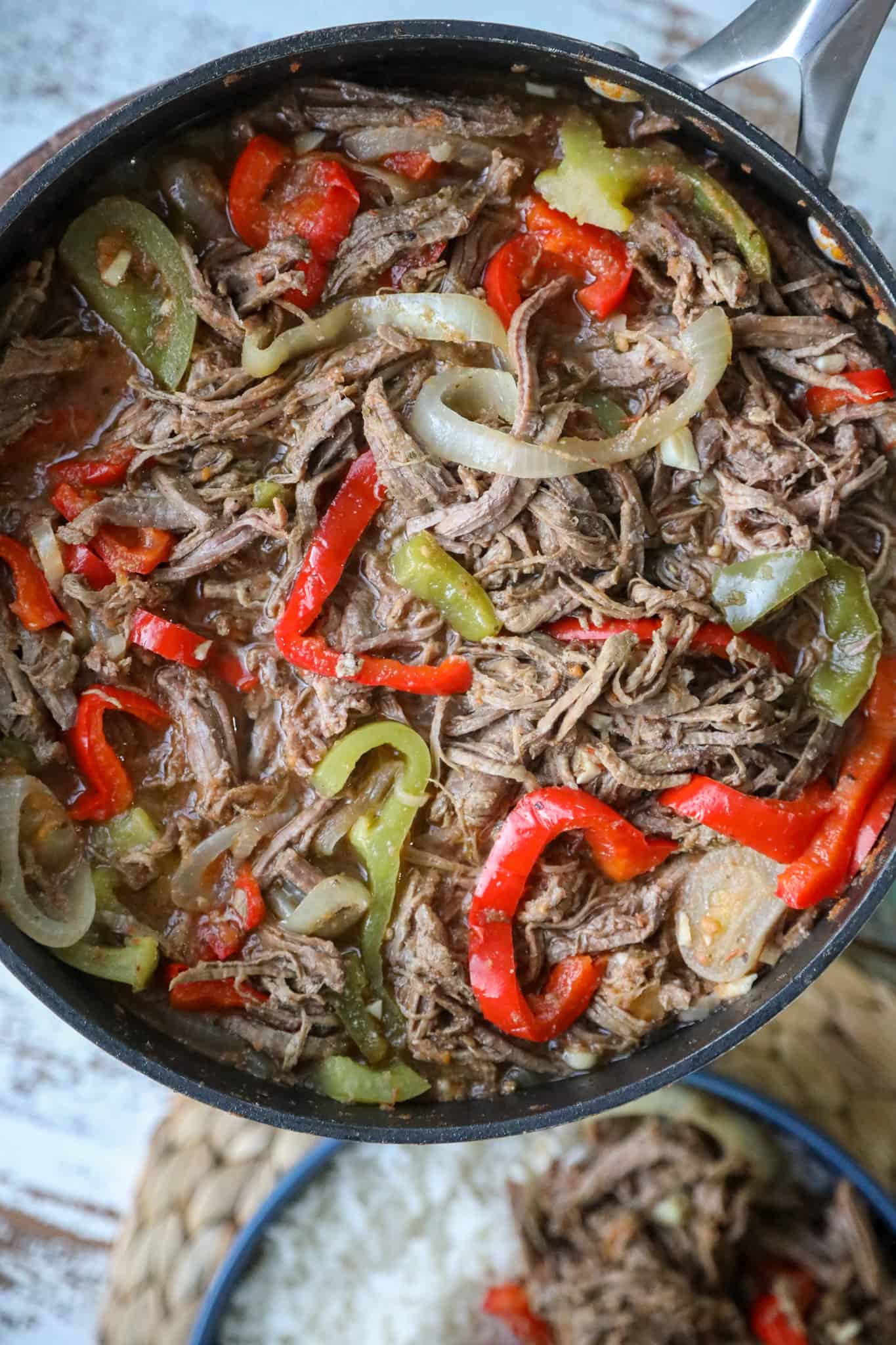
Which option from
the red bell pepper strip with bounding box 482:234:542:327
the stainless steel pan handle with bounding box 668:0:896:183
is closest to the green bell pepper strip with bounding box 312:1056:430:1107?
the red bell pepper strip with bounding box 482:234:542:327

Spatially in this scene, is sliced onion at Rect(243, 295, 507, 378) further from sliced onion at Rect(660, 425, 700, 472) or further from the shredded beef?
the shredded beef

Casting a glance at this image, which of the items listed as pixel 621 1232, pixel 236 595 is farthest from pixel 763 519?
pixel 621 1232

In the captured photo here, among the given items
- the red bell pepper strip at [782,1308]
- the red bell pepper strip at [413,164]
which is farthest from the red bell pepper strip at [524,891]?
the red bell pepper strip at [413,164]

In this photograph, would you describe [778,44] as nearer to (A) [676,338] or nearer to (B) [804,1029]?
(A) [676,338]

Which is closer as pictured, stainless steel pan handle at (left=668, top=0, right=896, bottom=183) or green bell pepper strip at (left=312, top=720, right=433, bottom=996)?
stainless steel pan handle at (left=668, top=0, right=896, bottom=183)

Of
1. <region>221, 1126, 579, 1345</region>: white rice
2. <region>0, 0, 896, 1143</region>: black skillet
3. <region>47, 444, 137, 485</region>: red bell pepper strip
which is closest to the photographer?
<region>0, 0, 896, 1143</region>: black skillet

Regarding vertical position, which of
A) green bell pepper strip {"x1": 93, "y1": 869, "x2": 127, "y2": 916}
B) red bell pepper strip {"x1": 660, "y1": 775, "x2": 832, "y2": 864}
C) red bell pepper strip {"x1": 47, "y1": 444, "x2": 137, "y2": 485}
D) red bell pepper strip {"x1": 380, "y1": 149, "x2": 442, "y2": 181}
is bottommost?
green bell pepper strip {"x1": 93, "y1": 869, "x2": 127, "y2": 916}
